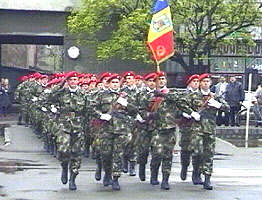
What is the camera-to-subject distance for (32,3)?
106 ft

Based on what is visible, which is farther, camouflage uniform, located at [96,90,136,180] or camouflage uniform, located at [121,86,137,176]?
camouflage uniform, located at [121,86,137,176]

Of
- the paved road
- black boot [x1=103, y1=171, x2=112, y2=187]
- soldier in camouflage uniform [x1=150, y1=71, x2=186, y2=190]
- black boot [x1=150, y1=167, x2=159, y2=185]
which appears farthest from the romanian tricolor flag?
black boot [x1=103, y1=171, x2=112, y2=187]

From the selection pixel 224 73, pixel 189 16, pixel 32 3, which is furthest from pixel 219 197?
pixel 224 73

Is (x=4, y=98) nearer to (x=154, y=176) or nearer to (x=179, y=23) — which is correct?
(x=179, y=23)

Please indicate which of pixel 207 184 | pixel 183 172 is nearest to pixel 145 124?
pixel 183 172

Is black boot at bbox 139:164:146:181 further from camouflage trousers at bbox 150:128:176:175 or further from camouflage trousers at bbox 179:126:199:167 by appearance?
camouflage trousers at bbox 150:128:176:175

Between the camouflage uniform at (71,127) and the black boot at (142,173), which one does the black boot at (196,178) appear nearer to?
the black boot at (142,173)

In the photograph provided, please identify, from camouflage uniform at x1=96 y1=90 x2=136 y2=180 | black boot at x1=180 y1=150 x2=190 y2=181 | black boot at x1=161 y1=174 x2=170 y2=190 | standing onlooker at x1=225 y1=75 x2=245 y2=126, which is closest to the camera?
camouflage uniform at x1=96 y1=90 x2=136 y2=180

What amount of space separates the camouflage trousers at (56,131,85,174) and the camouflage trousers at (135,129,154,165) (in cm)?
153

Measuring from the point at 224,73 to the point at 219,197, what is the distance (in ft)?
79.8

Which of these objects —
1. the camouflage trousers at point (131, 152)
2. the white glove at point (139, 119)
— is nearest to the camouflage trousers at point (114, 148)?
the white glove at point (139, 119)

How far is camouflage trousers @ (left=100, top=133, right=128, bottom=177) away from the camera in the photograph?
11.9 metres

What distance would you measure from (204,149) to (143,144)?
1.26 meters

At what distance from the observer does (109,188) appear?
12266 millimetres
